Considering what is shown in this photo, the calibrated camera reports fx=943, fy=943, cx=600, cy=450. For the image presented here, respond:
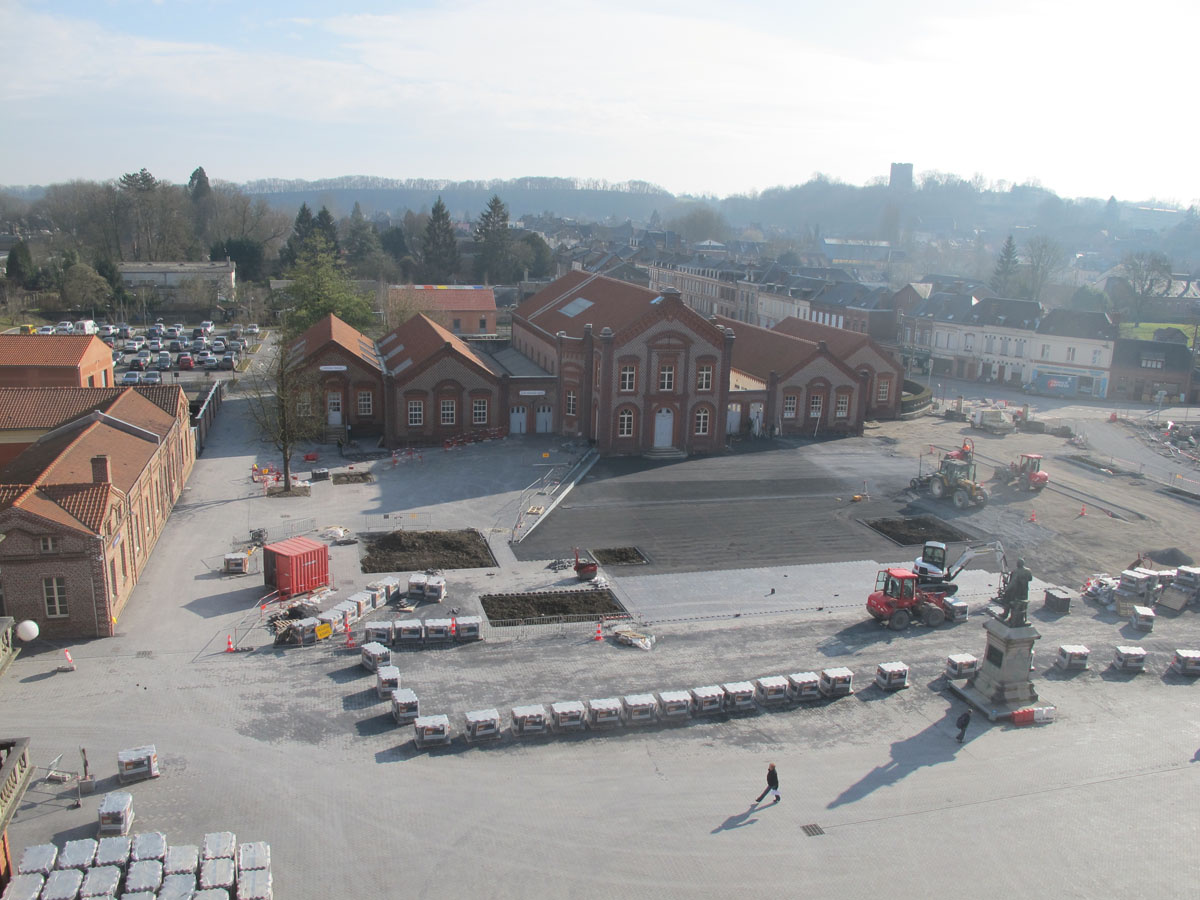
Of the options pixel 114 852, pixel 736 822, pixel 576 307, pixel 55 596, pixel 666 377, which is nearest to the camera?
pixel 114 852

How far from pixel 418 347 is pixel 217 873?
128 feet

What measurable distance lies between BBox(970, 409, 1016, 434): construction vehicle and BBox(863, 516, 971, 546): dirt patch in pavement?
21272 millimetres

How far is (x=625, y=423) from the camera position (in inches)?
1934

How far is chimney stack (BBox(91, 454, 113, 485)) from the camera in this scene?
2880 cm

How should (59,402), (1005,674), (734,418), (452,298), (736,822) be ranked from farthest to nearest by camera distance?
1. (452,298)
2. (734,418)
3. (59,402)
4. (1005,674)
5. (736,822)

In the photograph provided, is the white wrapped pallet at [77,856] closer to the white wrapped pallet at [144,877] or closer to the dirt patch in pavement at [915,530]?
the white wrapped pallet at [144,877]

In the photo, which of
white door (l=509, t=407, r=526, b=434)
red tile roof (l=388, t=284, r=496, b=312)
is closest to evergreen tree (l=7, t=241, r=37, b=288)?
red tile roof (l=388, t=284, r=496, b=312)

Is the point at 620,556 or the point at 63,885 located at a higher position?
the point at 63,885

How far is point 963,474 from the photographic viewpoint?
42.3 meters

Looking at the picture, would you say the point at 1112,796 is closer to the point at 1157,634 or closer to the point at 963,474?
the point at 1157,634

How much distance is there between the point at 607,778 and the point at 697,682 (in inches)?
200

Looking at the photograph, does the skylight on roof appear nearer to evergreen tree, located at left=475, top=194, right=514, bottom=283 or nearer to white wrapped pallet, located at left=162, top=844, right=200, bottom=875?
white wrapped pallet, located at left=162, top=844, right=200, bottom=875

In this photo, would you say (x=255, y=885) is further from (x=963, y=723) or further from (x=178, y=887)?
(x=963, y=723)

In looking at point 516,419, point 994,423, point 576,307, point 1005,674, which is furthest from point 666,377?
point 1005,674
